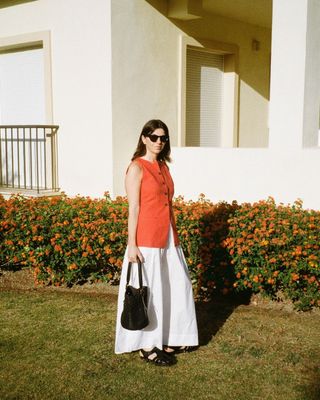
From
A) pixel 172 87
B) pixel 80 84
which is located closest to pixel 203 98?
pixel 172 87

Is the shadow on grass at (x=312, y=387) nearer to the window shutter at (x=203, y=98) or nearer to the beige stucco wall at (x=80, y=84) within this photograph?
the beige stucco wall at (x=80, y=84)

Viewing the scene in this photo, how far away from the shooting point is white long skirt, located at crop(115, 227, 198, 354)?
3867mm

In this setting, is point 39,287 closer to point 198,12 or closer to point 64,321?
point 64,321

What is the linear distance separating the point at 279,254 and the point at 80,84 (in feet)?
14.4

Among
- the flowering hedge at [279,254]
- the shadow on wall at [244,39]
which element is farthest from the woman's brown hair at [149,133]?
the shadow on wall at [244,39]

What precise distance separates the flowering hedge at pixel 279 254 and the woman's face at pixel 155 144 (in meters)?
1.61

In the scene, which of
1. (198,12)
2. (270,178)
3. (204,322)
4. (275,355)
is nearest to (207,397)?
(275,355)

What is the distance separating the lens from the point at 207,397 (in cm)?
353

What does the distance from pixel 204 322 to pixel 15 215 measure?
2.84 m

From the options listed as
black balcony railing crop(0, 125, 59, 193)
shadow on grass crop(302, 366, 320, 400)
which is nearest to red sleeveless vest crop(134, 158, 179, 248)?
shadow on grass crop(302, 366, 320, 400)

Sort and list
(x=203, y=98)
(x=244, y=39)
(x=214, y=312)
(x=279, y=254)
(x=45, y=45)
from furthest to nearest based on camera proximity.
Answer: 1. (x=244, y=39)
2. (x=203, y=98)
3. (x=45, y=45)
4. (x=214, y=312)
5. (x=279, y=254)

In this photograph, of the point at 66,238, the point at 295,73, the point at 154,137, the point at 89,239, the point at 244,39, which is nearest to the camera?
the point at 154,137

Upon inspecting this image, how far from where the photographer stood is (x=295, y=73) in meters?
6.25

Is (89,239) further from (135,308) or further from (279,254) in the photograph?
(135,308)
